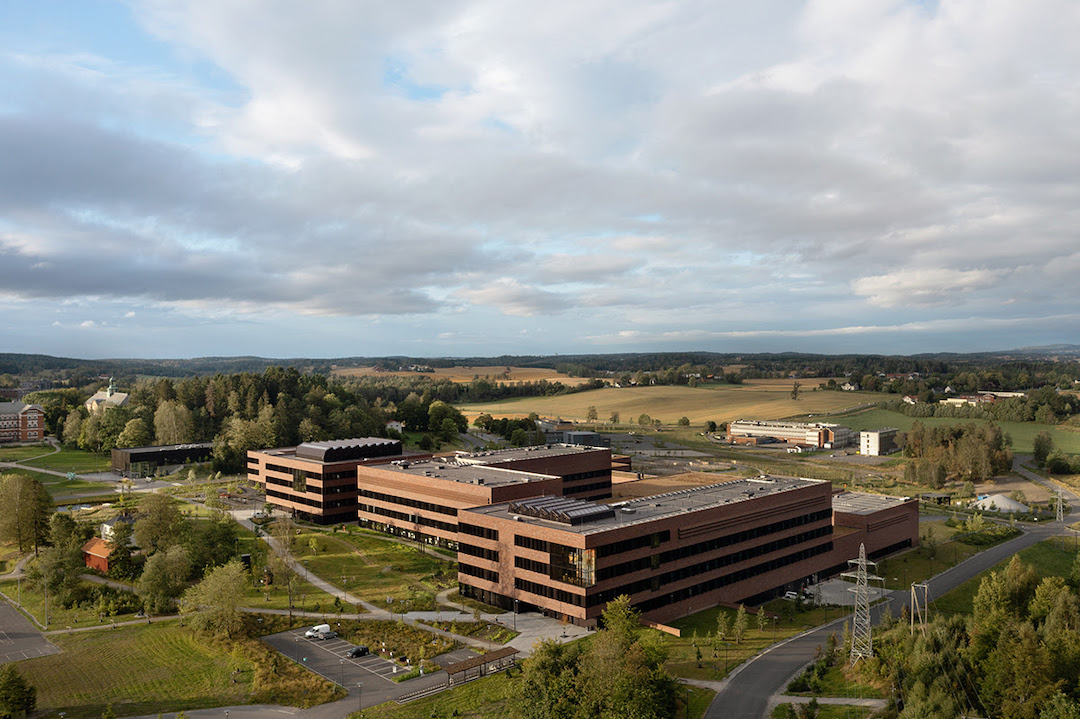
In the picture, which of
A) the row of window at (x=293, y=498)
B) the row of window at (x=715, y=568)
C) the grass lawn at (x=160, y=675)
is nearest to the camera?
the grass lawn at (x=160, y=675)

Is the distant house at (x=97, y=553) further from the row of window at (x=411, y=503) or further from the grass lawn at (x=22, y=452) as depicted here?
the grass lawn at (x=22, y=452)

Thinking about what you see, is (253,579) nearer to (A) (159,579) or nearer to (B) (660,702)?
(A) (159,579)

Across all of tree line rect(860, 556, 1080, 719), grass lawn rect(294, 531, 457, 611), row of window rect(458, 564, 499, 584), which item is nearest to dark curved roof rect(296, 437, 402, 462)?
grass lawn rect(294, 531, 457, 611)

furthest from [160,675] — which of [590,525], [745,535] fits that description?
[745,535]

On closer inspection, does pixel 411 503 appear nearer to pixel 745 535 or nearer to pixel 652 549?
pixel 652 549

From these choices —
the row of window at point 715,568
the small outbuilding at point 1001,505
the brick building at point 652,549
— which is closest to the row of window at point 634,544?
the brick building at point 652,549

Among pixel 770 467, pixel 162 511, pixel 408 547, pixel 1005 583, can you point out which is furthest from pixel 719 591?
pixel 770 467

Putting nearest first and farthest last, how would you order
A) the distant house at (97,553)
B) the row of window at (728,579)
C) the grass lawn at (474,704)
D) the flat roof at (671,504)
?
1. the grass lawn at (474,704)
2. the row of window at (728,579)
3. the flat roof at (671,504)
4. the distant house at (97,553)

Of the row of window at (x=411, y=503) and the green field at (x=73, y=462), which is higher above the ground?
the row of window at (x=411, y=503)
